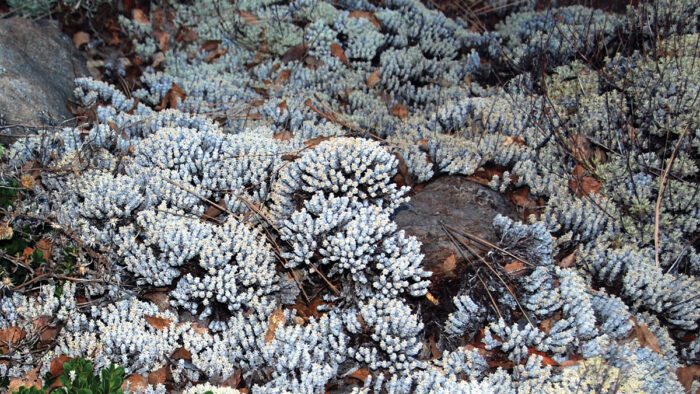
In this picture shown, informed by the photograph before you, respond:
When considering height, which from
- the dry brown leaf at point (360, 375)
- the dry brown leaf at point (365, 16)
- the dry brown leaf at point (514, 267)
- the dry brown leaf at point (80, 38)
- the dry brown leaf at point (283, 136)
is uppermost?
the dry brown leaf at point (365, 16)

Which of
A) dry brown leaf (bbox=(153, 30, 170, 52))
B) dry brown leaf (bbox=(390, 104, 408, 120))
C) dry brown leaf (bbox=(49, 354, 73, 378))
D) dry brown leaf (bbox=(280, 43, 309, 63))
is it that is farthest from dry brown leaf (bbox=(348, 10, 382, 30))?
dry brown leaf (bbox=(49, 354, 73, 378))

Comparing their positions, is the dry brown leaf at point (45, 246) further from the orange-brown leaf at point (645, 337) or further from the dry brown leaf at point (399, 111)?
the orange-brown leaf at point (645, 337)

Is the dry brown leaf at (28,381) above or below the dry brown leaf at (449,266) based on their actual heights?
below

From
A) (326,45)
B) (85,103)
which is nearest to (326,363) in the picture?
(85,103)

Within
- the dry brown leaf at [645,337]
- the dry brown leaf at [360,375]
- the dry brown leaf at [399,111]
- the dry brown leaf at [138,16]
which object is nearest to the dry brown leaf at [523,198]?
the dry brown leaf at [645,337]

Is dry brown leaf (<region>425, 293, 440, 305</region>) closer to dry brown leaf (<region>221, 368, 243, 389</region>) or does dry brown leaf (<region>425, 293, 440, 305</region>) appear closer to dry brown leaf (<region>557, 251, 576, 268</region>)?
dry brown leaf (<region>557, 251, 576, 268</region>)
